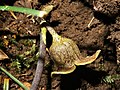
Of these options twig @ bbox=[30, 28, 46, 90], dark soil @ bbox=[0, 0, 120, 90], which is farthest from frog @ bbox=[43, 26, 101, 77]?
dark soil @ bbox=[0, 0, 120, 90]

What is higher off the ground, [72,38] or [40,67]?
[72,38]

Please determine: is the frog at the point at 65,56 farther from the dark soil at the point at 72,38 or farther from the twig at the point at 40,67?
the dark soil at the point at 72,38

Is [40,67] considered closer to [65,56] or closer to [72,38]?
[65,56]

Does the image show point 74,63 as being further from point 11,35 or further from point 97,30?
point 11,35

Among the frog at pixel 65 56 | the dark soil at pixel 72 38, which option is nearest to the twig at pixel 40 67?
the frog at pixel 65 56

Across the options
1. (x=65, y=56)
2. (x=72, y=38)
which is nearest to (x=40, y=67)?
(x=65, y=56)

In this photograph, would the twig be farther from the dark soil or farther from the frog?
the dark soil

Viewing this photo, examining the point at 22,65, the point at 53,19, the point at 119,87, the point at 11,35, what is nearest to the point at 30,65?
the point at 22,65

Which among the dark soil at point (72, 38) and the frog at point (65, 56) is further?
the dark soil at point (72, 38)
